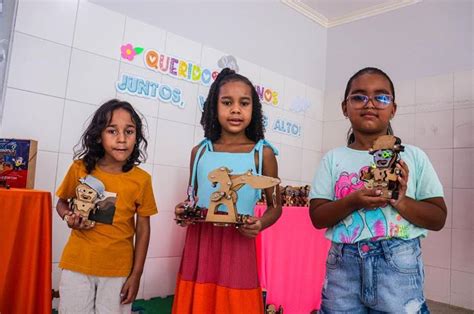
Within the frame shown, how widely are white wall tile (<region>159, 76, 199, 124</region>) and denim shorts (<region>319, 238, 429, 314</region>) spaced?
1679 mm

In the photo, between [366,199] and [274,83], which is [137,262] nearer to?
[366,199]

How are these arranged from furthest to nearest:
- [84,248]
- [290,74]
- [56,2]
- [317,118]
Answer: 1. [317,118]
2. [290,74]
3. [56,2]
4. [84,248]

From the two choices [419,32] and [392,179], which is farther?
[419,32]

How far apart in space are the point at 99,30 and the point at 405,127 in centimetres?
234

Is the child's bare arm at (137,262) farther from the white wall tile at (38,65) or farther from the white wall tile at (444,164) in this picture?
the white wall tile at (444,164)

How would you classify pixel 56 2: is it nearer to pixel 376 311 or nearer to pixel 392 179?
pixel 392 179

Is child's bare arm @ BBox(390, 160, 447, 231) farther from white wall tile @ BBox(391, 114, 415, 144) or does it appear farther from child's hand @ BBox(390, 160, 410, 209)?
white wall tile @ BBox(391, 114, 415, 144)

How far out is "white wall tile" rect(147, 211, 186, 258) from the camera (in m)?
2.31

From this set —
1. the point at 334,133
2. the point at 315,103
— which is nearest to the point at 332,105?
the point at 315,103

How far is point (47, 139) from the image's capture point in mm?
1963

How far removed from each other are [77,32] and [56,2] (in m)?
0.17

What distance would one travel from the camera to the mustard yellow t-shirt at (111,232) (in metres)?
1.23

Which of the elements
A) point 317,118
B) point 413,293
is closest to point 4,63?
point 413,293

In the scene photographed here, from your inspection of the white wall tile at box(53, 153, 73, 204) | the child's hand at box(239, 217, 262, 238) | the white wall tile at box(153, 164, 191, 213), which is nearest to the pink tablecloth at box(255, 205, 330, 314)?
the white wall tile at box(153, 164, 191, 213)
